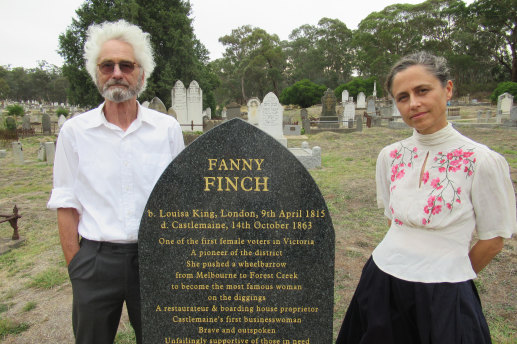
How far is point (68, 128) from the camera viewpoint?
6.01 ft

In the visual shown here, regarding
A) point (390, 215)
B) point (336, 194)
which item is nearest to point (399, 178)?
point (390, 215)

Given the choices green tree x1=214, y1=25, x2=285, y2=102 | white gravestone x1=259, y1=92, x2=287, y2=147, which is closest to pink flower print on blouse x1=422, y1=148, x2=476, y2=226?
white gravestone x1=259, y1=92, x2=287, y2=147

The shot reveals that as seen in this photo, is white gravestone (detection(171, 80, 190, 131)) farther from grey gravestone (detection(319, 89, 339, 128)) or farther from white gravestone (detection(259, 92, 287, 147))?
grey gravestone (detection(319, 89, 339, 128))

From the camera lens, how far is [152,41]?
24797 mm

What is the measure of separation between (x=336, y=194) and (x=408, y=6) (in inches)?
1997

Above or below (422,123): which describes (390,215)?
below

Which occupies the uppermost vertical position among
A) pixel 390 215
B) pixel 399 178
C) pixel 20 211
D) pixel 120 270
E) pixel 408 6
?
pixel 408 6

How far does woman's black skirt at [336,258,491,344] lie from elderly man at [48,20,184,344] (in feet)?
4.24

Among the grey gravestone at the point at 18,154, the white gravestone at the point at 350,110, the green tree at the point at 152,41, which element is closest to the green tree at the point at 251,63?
the green tree at the point at 152,41

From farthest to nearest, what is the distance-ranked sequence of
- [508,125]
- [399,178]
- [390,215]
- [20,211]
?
[508,125] → [20,211] → [390,215] → [399,178]

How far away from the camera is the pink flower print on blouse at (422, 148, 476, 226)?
1562mm

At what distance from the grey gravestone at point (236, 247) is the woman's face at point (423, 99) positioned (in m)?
0.61

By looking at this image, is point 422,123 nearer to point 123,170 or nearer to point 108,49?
point 123,170

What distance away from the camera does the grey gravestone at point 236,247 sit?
1.82m
